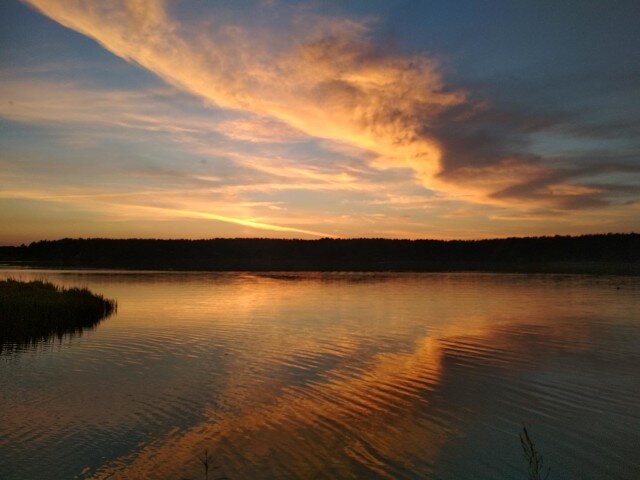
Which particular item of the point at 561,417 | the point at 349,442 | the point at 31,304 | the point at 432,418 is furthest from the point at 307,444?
the point at 31,304

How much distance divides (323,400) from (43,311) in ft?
64.0

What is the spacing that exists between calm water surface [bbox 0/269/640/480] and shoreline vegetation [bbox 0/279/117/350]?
2.20 m

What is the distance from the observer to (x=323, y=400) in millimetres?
13258

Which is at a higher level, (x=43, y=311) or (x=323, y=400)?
(x=43, y=311)

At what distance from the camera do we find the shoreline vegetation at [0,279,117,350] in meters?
23.6

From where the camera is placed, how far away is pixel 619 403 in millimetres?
12930

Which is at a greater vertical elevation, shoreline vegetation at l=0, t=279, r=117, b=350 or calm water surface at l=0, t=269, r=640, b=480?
shoreline vegetation at l=0, t=279, r=117, b=350

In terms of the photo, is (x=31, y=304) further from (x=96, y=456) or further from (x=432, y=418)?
(x=432, y=418)

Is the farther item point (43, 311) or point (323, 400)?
point (43, 311)

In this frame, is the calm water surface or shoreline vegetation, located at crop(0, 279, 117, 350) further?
shoreline vegetation, located at crop(0, 279, 117, 350)

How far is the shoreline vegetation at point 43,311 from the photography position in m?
23.6

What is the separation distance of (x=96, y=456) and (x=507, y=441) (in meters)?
7.92

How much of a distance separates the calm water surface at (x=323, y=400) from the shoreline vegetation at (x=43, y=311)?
220 cm

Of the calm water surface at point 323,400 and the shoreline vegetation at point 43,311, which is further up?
the shoreline vegetation at point 43,311
